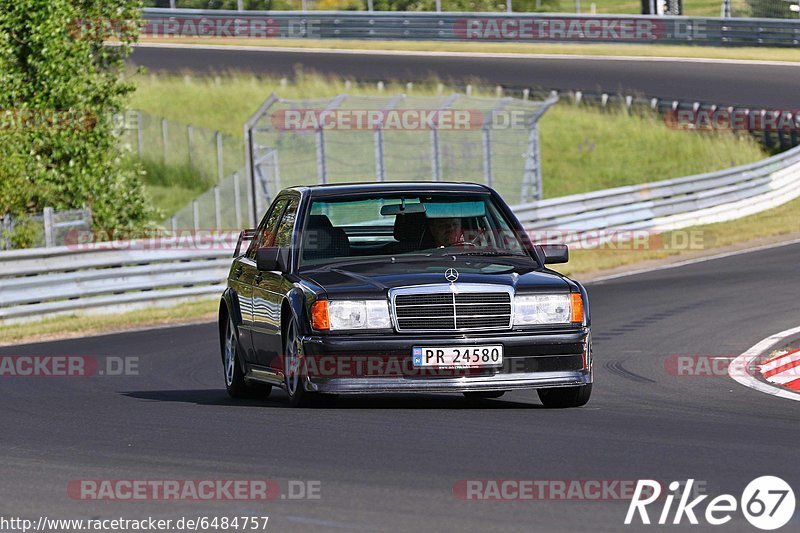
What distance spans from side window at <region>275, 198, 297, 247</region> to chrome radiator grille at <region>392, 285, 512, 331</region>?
1.45 meters

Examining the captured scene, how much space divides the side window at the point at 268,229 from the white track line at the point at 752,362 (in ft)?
12.0

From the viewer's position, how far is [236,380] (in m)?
11.6

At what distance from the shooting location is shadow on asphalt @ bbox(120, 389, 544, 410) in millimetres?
10211

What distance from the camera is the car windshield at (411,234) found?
417 inches

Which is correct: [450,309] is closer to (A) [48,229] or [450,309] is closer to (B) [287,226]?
(B) [287,226]

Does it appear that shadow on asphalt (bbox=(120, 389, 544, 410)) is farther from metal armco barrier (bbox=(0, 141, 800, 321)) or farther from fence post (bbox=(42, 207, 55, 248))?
fence post (bbox=(42, 207, 55, 248))

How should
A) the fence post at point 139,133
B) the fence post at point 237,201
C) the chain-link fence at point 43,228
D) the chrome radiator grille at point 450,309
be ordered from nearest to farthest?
the chrome radiator grille at point 450,309 → the chain-link fence at point 43,228 → the fence post at point 237,201 → the fence post at point 139,133

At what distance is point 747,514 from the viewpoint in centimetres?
622

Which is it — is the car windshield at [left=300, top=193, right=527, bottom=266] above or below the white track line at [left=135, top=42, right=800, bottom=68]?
above

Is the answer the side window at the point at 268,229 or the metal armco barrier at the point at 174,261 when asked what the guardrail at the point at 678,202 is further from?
the side window at the point at 268,229

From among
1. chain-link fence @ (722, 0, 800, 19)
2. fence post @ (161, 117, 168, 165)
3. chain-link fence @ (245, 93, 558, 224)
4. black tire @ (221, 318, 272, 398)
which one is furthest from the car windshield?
chain-link fence @ (722, 0, 800, 19)

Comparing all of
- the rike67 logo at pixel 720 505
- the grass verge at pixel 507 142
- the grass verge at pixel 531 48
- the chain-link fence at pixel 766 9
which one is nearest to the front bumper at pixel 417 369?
the rike67 logo at pixel 720 505

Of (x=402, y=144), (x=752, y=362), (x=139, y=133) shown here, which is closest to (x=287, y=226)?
(x=752, y=362)

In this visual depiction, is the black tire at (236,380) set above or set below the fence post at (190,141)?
above
